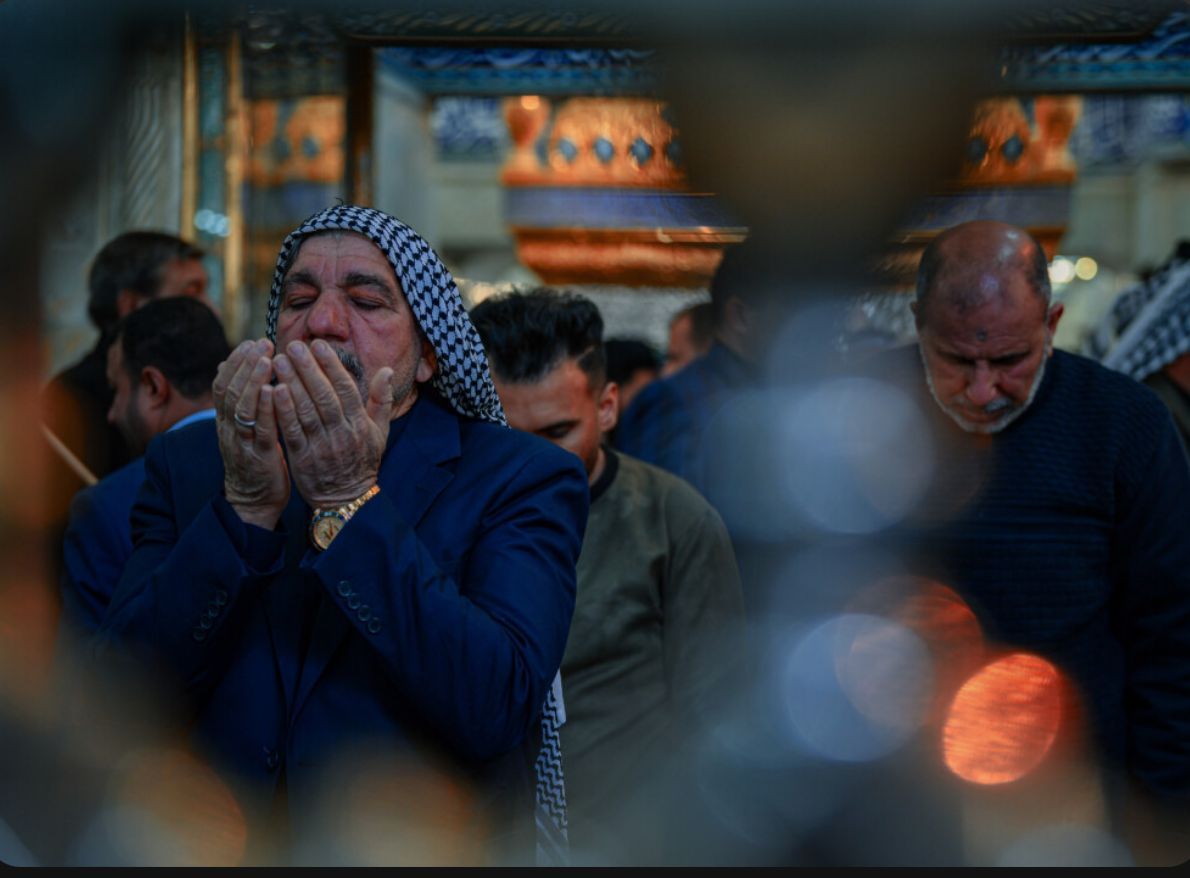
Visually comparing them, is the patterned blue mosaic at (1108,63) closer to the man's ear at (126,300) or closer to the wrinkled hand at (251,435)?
the man's ear at (126,300)

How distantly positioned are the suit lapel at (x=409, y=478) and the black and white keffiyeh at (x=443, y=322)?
0.22 ft

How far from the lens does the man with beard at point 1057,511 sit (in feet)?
9.32

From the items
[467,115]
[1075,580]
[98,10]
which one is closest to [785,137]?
[1075,580]

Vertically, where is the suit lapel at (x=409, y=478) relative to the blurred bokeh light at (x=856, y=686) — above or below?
above

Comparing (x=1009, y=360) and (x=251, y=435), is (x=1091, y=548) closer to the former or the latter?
(x=1009, y=360)

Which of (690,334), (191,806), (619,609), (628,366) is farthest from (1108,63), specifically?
(191,806)

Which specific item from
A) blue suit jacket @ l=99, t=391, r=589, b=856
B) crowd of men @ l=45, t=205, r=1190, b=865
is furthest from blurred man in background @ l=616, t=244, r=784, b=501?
blue suit jacket @ l=99, t=391, r=589, b=856

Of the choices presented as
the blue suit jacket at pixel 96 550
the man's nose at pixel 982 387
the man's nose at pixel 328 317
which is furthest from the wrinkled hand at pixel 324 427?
the man's nose at pixel 982 387

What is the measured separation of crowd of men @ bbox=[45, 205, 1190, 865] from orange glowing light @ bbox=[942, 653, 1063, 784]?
0.19 feet

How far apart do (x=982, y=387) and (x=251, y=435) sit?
1679mm

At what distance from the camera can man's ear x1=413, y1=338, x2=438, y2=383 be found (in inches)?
81.4

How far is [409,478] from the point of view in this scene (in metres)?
1.98
